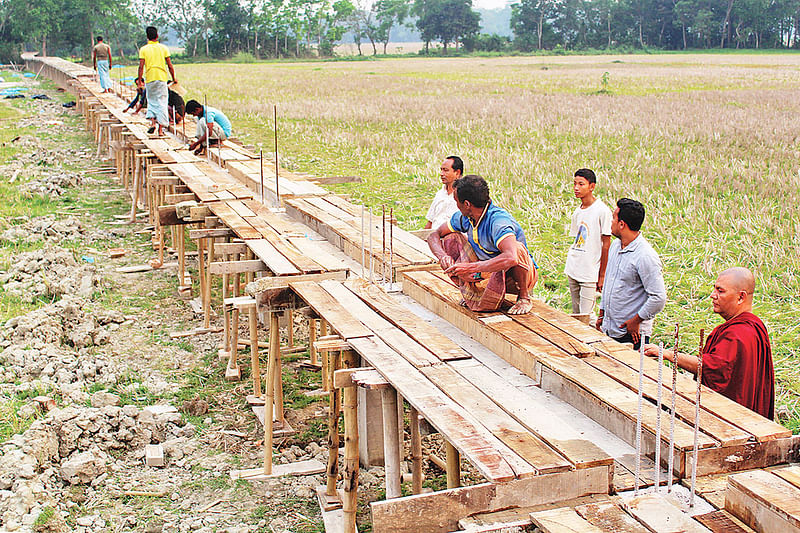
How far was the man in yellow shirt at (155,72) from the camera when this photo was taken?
44.1ft

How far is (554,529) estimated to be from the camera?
10.7 feet

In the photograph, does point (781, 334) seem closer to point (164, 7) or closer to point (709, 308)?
point (709, 308)

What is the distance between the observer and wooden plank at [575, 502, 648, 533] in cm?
331

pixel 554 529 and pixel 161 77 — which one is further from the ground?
pixel 161 77

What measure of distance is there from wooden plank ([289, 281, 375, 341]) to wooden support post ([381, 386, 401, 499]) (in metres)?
0.55

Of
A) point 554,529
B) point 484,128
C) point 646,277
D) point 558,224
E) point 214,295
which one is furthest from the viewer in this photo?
point 484,128

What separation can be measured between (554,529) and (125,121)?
14401mm

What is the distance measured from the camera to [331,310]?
18.9ft

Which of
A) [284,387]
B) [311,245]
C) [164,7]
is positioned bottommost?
[284,387]

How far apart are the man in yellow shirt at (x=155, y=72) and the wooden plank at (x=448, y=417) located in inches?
368

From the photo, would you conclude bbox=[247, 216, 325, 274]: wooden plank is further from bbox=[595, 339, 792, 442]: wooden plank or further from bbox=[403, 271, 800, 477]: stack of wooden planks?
bbox=[595, 339, 792, 442]: wooden plank

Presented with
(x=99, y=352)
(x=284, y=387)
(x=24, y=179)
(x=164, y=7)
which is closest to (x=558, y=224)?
(x=284, y=387)

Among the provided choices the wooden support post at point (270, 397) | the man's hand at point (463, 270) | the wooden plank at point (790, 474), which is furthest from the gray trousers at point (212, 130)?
the wooden plank at point (790, 474)

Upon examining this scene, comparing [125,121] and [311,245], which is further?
[125,121]
